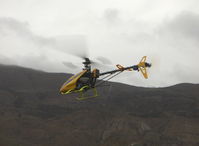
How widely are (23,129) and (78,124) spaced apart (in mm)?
22684

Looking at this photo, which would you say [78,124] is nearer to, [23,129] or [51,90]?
[23,129]

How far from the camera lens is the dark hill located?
107688 millimetres

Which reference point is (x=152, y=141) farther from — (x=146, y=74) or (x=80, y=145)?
(x=146, y=74)

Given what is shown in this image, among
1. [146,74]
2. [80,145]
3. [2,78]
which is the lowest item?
[80,145]

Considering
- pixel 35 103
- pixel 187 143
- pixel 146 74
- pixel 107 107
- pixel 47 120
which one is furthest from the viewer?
pixel 35 103

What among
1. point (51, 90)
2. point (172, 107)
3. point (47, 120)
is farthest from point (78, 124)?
point (51, 90)

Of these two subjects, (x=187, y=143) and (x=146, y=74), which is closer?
(x=146, y=74)

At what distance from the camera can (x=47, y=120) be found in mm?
134500

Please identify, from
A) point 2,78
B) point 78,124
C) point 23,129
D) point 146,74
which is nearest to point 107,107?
point 78,124

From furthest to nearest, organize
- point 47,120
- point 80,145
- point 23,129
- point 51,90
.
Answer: point 51,90
point 47,120
point 23,129
point 80,145

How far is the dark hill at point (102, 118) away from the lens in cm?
10769

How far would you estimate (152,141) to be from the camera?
4035 inches

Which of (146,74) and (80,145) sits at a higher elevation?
(146,74)

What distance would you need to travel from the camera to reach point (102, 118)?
128625mm
